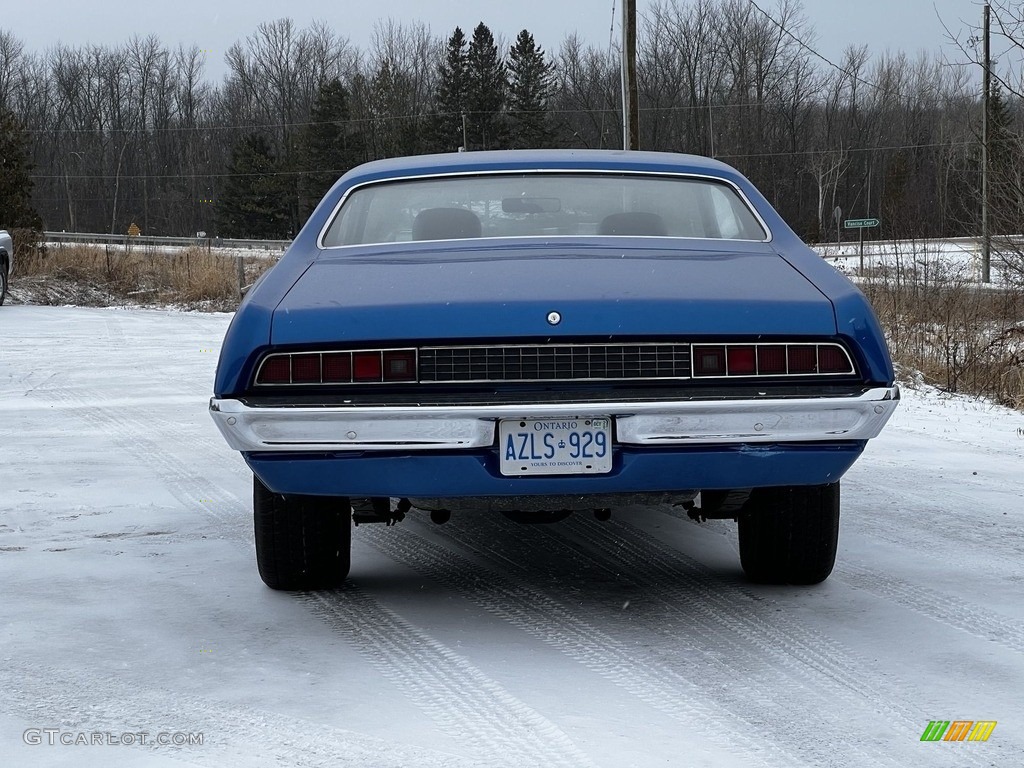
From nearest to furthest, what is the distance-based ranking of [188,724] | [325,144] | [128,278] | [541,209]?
[188,724] < [541,209] < [128,278] < [325,144]

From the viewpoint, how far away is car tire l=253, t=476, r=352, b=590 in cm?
367

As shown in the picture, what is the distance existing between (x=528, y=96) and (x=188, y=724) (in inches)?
2525

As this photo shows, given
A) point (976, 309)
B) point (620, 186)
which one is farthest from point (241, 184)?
point (620, 186)

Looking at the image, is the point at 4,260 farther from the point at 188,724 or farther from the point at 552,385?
the point at 188,724

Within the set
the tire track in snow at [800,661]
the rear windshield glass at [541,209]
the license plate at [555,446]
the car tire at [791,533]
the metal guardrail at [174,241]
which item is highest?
the metal guardrail at [174,241]

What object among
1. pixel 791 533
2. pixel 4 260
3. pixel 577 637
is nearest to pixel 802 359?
pixel 791 533

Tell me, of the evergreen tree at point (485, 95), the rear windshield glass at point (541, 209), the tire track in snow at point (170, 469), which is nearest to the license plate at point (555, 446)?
the rear windshield glass at point (541, 209)

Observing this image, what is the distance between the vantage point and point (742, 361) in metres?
3.19

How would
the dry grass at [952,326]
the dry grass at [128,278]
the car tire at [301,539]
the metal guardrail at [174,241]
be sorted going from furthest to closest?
the metal guardrail at [174,241], the dry grass at [128,278], the dry grass at [952,326], the car tire at [301,539]

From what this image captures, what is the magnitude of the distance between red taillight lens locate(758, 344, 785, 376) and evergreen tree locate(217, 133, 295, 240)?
63.2 metres

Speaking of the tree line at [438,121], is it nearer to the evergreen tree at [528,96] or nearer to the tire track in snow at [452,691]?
the evergreen tree at [528,96]

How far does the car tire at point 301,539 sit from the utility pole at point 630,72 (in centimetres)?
1585

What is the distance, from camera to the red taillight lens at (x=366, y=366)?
3191mm

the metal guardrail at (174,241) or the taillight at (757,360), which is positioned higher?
the metal guardrail at (174,241)
